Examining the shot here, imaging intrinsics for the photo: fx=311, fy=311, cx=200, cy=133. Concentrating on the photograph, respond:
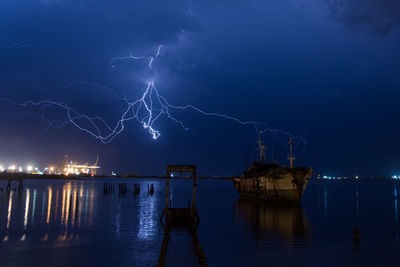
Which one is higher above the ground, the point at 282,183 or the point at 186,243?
the point at 282,183

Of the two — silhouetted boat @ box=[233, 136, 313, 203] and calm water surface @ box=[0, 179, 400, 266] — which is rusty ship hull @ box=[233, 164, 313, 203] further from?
calm water surface @ box=[0, 179, 400, 266]

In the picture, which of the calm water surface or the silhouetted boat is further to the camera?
the silhouetted boat

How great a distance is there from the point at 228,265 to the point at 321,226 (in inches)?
616

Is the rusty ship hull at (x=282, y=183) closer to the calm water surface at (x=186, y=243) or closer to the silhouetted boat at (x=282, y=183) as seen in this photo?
the silhouetted boat at (x=282, y=183)

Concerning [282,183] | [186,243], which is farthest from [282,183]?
[186,243]

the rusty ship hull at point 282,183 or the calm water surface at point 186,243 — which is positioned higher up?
the rusty ship hull at point 282,183

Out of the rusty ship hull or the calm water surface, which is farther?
the rusty ship hull

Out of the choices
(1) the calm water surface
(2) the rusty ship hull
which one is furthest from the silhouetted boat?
(1) the calm water surface

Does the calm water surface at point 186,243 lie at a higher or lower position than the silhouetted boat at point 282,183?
lower

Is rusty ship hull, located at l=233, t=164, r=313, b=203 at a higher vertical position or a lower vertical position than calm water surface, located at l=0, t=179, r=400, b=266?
higher

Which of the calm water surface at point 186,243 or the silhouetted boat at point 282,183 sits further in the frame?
the silhouetted boat at point 282,183

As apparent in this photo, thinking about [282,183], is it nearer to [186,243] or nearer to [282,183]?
[282,183]

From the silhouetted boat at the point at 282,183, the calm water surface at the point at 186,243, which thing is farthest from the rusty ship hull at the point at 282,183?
the calm water surface at the point at 186,243

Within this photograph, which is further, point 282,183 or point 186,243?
point 282,183
